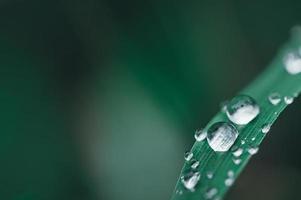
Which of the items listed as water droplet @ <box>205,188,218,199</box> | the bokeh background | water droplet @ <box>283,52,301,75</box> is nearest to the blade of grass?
water droplet @ <box>205,188,218,199</box>

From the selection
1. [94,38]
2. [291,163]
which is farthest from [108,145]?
[291,163]

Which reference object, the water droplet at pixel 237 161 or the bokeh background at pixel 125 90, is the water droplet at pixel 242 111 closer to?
the water droplet at pixel 237 161

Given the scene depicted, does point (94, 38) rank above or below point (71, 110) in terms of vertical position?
above

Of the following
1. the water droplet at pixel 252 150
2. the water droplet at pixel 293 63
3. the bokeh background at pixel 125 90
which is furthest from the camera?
the bokeh background at pixel 125 90

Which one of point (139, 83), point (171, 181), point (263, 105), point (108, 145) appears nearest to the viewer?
point (263, 105)

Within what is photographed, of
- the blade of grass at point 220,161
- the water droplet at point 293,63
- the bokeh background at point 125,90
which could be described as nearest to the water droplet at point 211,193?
the blade of grass at point 220,161

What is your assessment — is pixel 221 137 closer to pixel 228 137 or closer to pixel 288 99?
pixel 228 137

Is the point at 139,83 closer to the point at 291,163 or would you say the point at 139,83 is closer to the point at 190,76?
the point at 190,76
